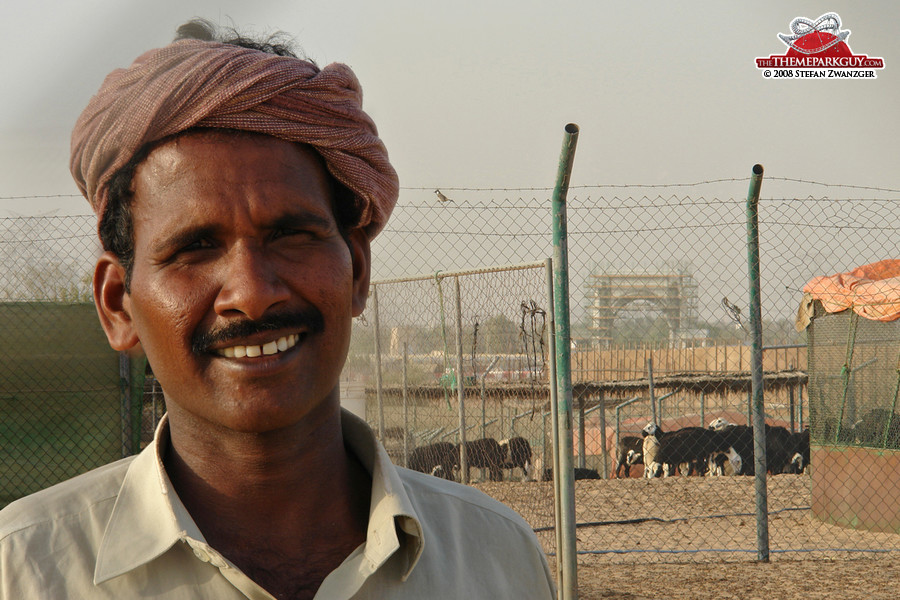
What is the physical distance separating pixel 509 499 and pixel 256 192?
492 centimetres

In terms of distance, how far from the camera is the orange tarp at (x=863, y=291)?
21.8 ft

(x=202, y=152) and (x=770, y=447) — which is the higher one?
(x=202, y=152)

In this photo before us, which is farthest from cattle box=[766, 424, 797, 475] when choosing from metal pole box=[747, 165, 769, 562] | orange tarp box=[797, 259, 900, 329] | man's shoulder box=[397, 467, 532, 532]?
man's shoulder box=[397, 467, 532, 532]

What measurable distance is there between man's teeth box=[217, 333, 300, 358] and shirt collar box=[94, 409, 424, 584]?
0.79ft

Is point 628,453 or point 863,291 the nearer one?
point 863,291

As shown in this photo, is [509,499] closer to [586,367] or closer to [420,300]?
[420,300]

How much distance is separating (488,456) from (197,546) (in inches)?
229

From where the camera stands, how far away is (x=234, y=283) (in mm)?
1250

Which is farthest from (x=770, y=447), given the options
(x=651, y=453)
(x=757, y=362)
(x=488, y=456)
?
(x=757, y=362)

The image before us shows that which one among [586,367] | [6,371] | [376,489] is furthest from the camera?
[586,367]

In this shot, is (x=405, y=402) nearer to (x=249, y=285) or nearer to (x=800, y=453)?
(x=249, y=285)

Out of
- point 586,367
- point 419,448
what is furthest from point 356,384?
point 586,367

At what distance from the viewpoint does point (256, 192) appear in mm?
1304

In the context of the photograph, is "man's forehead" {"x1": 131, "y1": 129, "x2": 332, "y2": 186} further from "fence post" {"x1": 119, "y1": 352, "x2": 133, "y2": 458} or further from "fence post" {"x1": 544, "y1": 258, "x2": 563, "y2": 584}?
"fence post" {"x1": 119, "y1": 352, "x2": 133, "y2": 458}
